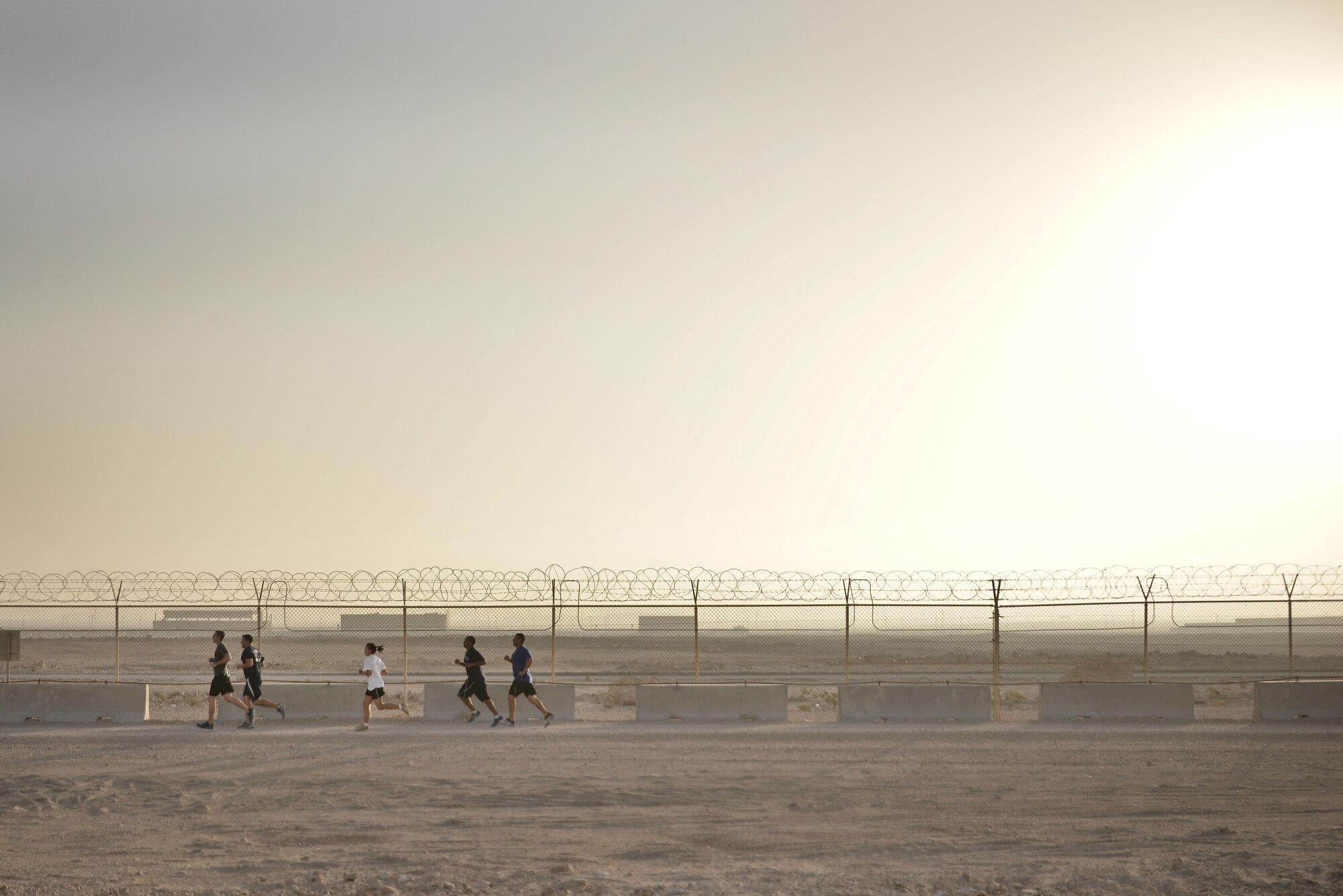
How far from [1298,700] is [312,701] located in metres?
17.6

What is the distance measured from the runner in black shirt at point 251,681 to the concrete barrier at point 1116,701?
13.6 metres

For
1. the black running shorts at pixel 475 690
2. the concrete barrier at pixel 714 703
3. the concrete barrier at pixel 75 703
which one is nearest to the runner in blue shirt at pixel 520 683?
the black running shorts at pixel 475 690

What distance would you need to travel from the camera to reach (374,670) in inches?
811

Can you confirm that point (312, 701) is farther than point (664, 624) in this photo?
No

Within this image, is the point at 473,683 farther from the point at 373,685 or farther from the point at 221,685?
the point at 221,685

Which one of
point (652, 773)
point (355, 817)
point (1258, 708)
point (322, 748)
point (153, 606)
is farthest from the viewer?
point (153, 606)

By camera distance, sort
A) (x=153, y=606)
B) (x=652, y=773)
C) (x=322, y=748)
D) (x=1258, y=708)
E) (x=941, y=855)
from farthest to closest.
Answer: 1. (x=153, y=606)
2. (x=1258, y=708)
3. (x=322, y=748)
4. (x=652, y=773)
5. (x=941, y=855)

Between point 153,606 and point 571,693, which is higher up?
point 153,606

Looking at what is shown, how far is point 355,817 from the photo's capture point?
13062mm

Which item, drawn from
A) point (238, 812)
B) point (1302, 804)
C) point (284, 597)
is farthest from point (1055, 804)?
point (284, 597)

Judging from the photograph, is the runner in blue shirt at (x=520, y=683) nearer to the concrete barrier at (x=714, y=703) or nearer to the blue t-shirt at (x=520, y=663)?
the blue t-shirt at (x=520, y=663)

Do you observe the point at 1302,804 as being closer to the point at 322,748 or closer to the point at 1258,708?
the point at 1258,708

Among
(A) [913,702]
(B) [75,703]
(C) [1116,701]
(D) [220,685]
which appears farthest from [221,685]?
(C) [1116,701]

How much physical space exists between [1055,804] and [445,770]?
7.62 meters
